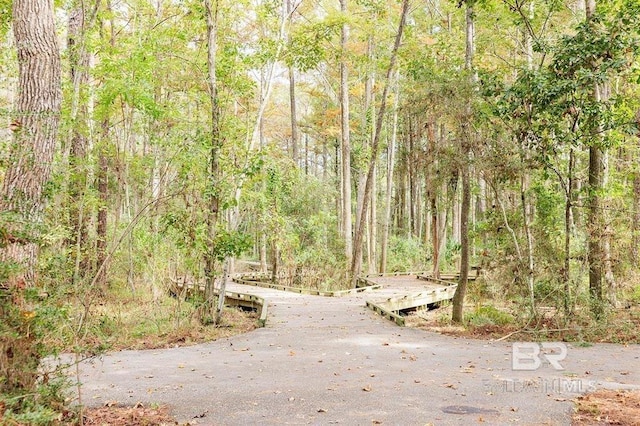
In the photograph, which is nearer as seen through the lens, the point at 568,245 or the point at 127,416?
the point at 127,416

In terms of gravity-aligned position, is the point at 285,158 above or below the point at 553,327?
above

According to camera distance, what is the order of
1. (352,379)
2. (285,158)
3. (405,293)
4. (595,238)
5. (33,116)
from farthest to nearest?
1. (405,293)
2. (285,158)
3. (595,238)
4. (352,379)
5. (33,116)

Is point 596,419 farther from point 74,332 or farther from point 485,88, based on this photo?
point 485,88

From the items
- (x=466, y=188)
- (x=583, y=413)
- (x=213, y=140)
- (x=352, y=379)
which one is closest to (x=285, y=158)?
(x=213, y=140)

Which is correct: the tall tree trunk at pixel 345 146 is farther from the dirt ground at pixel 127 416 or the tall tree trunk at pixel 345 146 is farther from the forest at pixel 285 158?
the dirt ground at pixel 127 416

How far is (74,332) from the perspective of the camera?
398 centimetres

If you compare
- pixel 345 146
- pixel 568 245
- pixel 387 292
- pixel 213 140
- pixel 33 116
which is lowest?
pixel 387 292

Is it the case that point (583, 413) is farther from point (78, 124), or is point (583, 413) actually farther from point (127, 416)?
point (78, 124)

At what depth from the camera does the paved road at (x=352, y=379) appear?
4.64m

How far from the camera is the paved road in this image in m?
4.64

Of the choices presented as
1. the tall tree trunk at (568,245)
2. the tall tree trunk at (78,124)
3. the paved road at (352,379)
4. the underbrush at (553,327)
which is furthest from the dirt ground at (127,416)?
the tall tree trunk at (568,245)

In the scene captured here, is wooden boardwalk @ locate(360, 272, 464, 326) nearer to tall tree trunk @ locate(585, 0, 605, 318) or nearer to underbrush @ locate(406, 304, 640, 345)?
underbrush @ locate(406, 304, 640, 345)

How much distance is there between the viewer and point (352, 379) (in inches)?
232

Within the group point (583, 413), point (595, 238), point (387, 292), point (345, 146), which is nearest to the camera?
point (583, 413)
